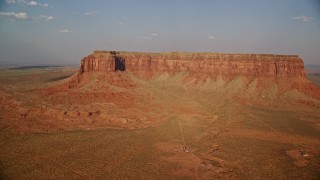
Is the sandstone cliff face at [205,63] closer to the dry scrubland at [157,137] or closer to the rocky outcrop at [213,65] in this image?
the rocky outcrop at [213,65]

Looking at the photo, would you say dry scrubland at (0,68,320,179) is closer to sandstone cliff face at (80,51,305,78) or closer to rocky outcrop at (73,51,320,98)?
rocky outcrop at (73,51,320,98)

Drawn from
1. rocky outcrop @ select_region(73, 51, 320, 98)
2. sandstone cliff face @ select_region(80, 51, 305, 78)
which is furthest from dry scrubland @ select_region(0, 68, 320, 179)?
sandstone cliff face @ select_region(80, 51, 305, 78)

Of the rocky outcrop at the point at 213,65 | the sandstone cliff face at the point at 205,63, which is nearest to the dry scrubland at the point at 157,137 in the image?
the rocky outcrop at the point at 213,65

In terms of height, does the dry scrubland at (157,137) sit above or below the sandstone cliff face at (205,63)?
below

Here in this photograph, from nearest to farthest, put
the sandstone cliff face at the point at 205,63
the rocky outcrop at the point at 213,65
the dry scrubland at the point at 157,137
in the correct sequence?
the dry scrubland at the point at 157,137 → the rocky outcrop at the point at 213,65 → the sandstone cliff face at the point at 205,63

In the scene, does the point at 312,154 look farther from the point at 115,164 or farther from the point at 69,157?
the point at 69,157

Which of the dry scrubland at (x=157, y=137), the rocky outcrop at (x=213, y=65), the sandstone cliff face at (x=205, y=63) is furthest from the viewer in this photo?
the sandstone cliff face at (x=205, y=63)
